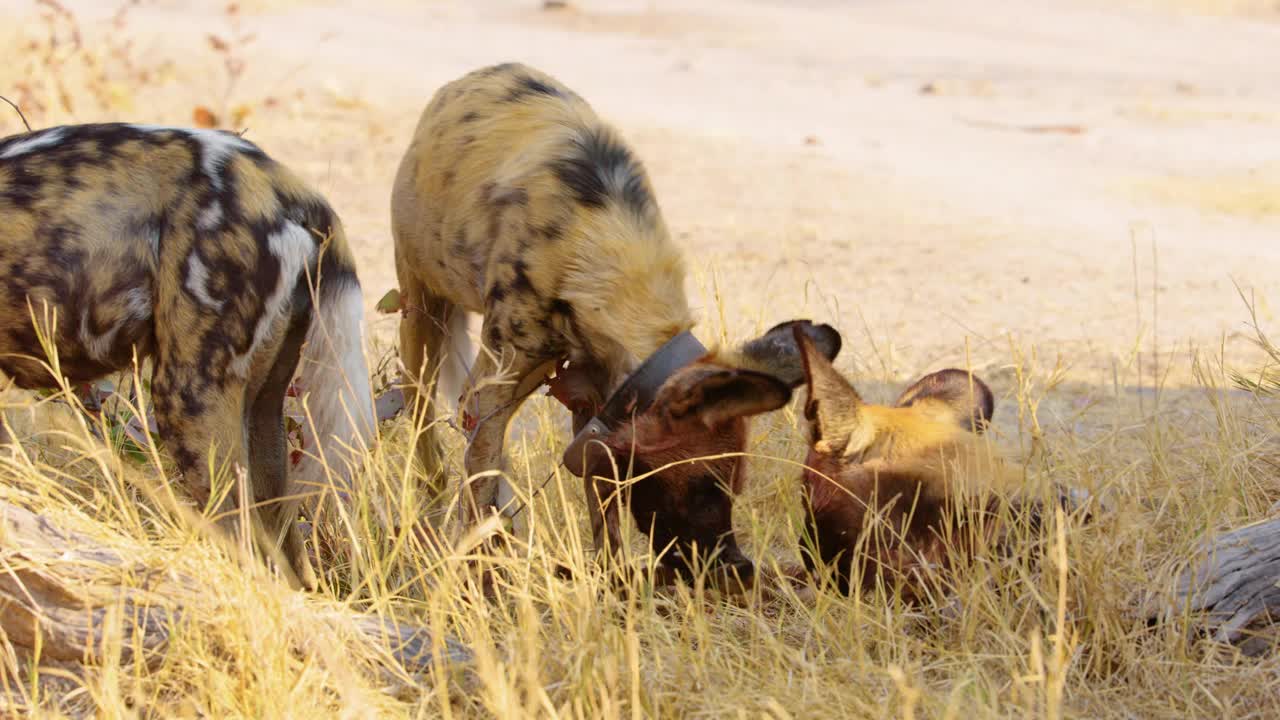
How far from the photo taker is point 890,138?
873 centimetres

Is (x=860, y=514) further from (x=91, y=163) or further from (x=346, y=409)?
(x=91, y=163)

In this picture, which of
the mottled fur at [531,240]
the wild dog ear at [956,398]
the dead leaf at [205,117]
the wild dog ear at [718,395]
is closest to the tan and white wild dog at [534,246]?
the mottled fur at [531,240]

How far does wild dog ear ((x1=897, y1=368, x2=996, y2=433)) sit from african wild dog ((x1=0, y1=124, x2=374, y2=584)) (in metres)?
1.11

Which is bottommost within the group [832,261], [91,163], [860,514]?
[832,261]

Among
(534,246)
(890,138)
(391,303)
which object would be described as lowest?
(890,138)

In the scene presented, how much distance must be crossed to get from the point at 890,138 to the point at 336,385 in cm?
648

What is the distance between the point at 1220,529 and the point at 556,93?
178 centimetres

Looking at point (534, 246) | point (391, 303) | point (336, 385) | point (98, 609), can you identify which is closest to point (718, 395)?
point (534, 246)

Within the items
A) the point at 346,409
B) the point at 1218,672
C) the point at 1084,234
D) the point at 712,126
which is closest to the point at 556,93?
the point at 346,409

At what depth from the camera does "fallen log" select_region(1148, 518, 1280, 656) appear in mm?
2359

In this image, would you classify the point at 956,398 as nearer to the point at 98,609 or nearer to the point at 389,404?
the point at 389,404

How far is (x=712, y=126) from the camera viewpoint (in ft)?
30.1

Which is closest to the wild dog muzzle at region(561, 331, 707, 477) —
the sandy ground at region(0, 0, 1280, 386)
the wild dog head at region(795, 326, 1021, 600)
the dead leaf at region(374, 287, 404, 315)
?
the wild dog head at region(795, 326, 1021, 600)

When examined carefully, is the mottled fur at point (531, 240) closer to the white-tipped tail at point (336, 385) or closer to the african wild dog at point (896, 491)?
the white-tipped tail at point (336, 385)
